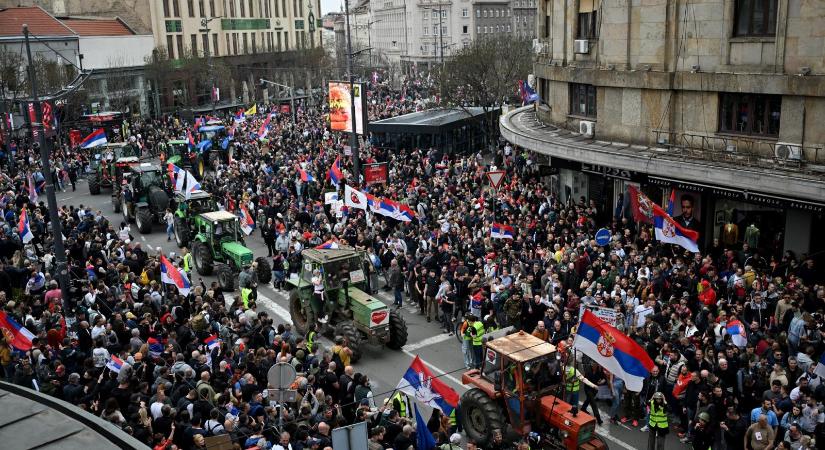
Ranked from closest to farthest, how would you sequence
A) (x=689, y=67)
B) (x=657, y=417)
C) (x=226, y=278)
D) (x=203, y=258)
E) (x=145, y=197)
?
(x=657, y=417) → (x=689, y=67) → (x=226, y=278) → (x=203, y=258) → (x=145, y=197)

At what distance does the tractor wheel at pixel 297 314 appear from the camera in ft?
65.1

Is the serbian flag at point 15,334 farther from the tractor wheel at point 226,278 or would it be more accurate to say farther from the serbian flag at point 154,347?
the tractor wheel at point 226,278

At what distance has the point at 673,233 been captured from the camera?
18953 mm

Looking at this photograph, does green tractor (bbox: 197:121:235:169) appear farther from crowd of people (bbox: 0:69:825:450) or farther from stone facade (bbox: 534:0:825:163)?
stone facade (bbox: 534:0:825:163)

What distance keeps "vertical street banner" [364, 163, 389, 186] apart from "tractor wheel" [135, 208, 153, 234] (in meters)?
8.31

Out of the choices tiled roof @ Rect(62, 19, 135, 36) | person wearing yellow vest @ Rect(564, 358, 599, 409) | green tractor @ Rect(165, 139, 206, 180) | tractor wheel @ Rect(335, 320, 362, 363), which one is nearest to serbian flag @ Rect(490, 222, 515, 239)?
tractor wheel @ Rect(335, 320, 362, 363)

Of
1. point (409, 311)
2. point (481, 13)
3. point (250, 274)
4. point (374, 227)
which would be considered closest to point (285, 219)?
point (374, 227)

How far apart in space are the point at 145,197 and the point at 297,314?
14.1 metres

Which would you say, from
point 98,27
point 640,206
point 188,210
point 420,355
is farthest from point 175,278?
point 98,27

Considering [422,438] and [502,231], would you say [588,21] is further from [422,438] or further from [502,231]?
[422,438]

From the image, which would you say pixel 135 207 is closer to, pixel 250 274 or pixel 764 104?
pixel 250 274

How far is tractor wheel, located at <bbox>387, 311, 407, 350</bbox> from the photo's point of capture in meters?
18.4

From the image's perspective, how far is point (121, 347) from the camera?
16.7 meters

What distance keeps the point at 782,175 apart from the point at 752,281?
3.57 metres
